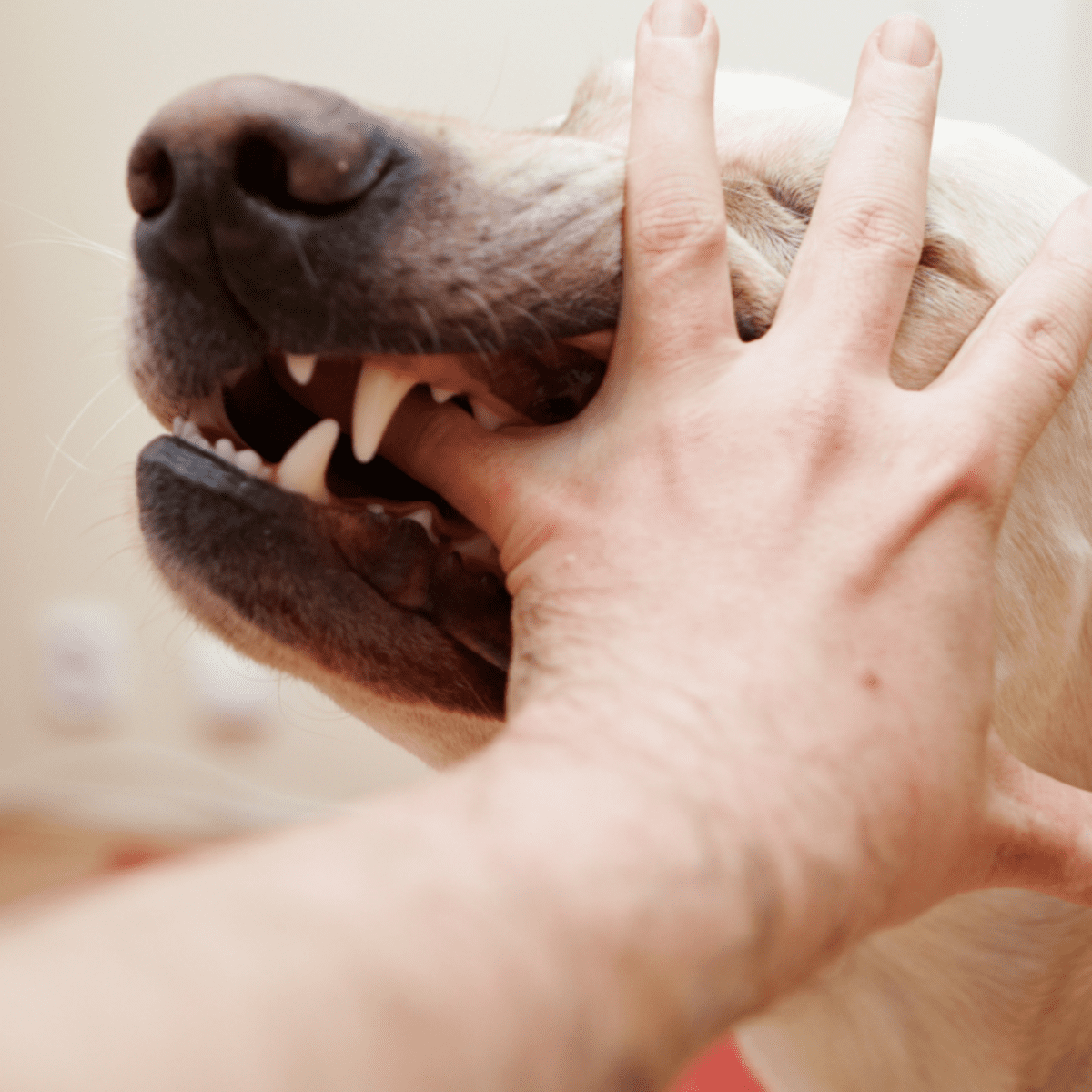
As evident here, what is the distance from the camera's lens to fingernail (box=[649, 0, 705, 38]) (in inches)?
31.4

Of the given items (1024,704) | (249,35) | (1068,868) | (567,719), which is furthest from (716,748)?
(249,35)

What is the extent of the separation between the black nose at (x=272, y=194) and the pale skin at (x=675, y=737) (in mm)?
135

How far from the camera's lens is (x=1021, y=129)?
6.36 ft

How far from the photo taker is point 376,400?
736 millimetres

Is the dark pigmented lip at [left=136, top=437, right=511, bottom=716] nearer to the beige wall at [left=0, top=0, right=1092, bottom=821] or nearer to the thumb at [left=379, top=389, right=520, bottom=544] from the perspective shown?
the thumb at [left=379, top=389, right=520, bottom=544]

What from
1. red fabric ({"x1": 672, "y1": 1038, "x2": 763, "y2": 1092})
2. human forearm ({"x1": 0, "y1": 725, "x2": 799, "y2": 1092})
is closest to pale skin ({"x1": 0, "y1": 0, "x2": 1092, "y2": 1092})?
human forearm ({"x1": 0, "y1": 725, "x2": 799, "y2": 1092})

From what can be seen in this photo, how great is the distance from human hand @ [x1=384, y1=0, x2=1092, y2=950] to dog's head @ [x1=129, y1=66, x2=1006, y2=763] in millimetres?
56

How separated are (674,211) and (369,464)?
1.01 ft

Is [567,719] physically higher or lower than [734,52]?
lower

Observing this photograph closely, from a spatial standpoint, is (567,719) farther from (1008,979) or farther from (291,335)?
(1008,979)

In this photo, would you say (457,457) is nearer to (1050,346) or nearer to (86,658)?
(1050,346)

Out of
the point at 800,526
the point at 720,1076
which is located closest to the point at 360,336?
the point at 800,526

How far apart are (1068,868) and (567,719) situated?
1.20 ft

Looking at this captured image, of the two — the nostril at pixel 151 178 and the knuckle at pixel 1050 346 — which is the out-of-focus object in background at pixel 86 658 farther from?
the knuckle at pixel 1050 346
